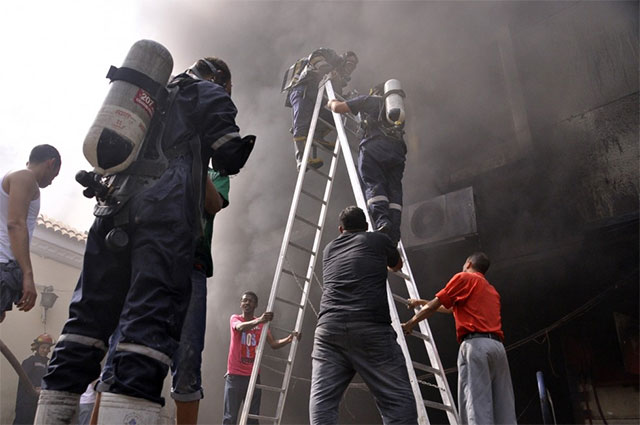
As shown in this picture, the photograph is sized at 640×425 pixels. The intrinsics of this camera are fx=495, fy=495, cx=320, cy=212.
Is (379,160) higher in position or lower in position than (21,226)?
higher

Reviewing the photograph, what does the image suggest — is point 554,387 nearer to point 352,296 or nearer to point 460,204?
point 460,204

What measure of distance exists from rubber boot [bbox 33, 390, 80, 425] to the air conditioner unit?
213 inches

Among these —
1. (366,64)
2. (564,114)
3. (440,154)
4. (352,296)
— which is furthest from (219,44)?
(352,296)

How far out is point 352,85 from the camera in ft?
28.8

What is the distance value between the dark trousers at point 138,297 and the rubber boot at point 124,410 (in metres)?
0.02

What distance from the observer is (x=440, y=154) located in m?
7.72

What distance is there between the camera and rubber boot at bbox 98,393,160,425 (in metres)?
1.39

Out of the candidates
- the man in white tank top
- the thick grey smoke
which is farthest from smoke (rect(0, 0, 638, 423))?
the man in white tank top

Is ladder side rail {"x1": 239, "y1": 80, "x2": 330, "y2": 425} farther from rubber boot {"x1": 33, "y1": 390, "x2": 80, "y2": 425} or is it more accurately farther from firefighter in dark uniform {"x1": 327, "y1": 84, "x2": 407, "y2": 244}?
rubber boot {"x1": 33, "y1": 390, "x2": 80, "y2": 425}

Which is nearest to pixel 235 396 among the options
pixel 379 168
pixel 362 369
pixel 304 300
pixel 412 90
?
pixel 304 300

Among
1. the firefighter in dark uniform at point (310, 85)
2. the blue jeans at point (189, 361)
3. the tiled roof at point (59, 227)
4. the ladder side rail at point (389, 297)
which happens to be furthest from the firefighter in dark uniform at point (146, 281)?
the tiled roof at point (59, 227)

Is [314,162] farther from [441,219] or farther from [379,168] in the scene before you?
[441,219]

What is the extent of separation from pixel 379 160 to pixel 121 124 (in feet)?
8.97

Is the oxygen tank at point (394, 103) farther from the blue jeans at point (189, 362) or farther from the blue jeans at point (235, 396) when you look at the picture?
the blue jeans at point (235, 396)
